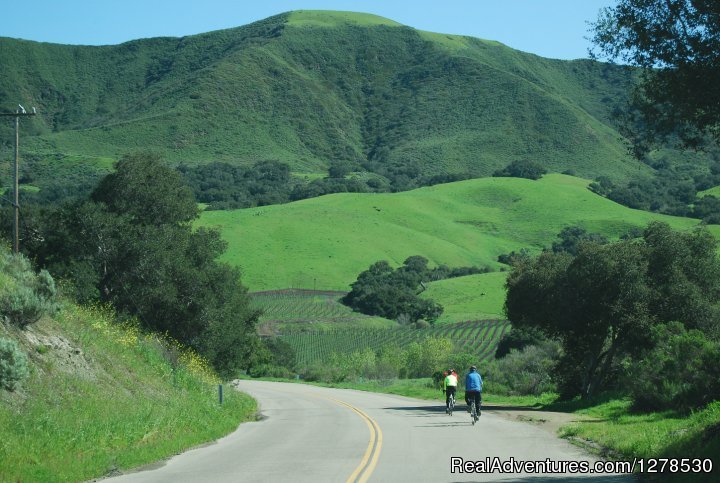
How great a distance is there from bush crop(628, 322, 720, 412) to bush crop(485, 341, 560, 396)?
14.6 meters

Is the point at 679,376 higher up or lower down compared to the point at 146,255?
lower down

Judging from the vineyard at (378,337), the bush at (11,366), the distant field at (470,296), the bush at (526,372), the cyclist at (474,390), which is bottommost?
the vineyard at (378,337)

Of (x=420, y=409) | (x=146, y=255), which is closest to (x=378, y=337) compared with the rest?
(x=146, y=255)

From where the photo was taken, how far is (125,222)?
40156mm

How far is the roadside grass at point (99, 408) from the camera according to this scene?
47.3 feet

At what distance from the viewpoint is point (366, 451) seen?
706 inches

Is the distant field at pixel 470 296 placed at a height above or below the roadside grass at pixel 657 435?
below

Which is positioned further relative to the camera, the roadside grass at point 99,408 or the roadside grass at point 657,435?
the roadside grass at point 99,408

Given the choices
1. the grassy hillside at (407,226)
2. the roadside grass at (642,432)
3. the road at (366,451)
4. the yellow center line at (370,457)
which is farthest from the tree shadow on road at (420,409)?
the grassy hillside at (407,226)

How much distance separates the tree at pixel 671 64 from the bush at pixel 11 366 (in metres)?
12.3

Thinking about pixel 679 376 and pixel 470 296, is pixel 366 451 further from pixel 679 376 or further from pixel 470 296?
pixel 470 296

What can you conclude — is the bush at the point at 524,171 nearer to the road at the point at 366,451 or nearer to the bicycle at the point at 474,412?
the road at the point at 366,451

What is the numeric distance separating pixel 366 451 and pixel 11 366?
→ 7.13 m

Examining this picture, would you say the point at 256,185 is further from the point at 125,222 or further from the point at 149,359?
the point at 149,359
